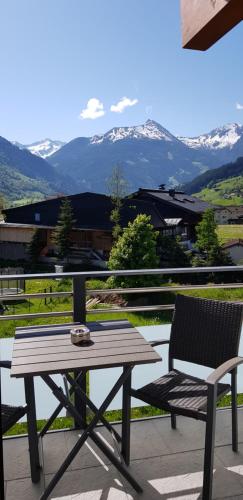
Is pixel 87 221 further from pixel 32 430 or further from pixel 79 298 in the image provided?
pixel 32 430

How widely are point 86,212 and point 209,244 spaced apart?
16.1 m

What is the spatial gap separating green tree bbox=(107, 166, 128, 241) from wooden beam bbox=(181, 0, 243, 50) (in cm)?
4357

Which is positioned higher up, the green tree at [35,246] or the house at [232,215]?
the house at [232,215]

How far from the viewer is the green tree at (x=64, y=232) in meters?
48.4

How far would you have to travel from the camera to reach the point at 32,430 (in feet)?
6.64

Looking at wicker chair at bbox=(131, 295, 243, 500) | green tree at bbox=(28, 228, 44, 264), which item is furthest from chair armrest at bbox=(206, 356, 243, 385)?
green tree at bbox=(28, 228, 44, 264)

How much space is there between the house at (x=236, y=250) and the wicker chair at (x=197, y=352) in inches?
1832

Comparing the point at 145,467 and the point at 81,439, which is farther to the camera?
the point at 145,467

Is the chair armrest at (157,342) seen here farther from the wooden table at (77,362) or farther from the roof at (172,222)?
the roof at (172,222)

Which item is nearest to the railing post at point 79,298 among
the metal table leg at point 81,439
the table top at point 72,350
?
the table top at point 72,350

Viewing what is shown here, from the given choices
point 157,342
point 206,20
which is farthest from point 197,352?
point 206,20

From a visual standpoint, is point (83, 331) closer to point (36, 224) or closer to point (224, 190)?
point (36, 224)

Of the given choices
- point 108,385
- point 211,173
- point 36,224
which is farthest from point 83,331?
point 211,173

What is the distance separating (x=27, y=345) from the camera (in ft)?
6.87
